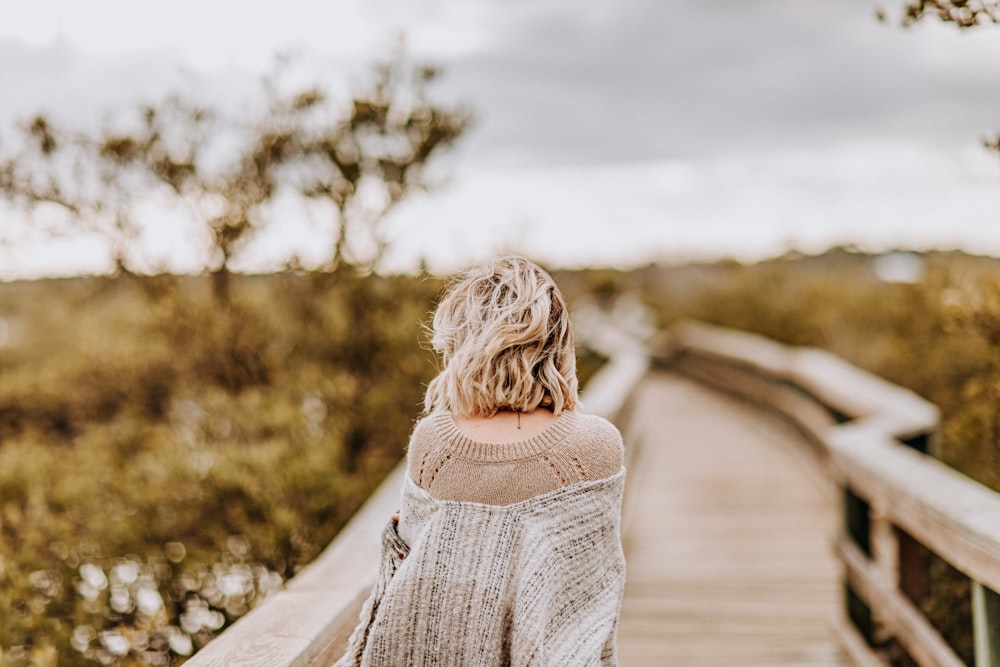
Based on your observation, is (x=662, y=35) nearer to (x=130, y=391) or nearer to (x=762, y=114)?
(x=762, y=114)

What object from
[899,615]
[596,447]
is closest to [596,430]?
[596,447]

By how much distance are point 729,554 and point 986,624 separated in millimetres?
3461

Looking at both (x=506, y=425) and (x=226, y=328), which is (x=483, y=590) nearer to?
(x=506, y=425)

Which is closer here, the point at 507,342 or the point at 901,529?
the point at 507,342

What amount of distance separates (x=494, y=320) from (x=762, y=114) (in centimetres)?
1208

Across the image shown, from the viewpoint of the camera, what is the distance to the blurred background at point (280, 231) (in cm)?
450

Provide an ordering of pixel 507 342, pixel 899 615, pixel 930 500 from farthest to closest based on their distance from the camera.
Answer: pixel 899 615 → pixel 930 500 → pixel 507 342

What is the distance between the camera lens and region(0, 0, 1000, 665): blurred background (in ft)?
14.8

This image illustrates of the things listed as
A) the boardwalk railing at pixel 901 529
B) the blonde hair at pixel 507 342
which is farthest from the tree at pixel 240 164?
the blonde hair at pixel 507 342

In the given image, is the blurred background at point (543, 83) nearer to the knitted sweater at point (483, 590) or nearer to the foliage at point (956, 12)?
the foliage at point (956, 12)

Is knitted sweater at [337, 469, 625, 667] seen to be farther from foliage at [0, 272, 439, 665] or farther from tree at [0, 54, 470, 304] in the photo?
tree at [0, 54, 470, 304]

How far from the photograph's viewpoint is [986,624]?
8.22ft

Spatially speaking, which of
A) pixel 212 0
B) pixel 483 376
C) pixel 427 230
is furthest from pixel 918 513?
pixel 212 0

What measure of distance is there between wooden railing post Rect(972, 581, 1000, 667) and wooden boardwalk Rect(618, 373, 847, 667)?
5.60 ft
